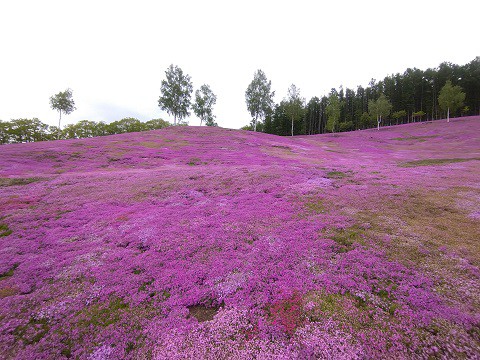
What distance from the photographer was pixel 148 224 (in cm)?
1020

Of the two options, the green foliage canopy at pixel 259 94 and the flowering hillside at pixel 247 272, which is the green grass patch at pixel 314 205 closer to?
the flowering hillside at pixel 247 272

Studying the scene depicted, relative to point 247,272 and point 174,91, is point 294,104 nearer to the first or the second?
point 174,91

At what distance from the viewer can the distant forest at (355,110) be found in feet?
235

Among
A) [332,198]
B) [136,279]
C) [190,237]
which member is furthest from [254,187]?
[136,279]

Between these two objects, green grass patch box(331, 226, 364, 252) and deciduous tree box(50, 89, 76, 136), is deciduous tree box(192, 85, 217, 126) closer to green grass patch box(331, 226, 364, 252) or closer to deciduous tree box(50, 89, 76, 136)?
deciduous tree box(50, 89, 76, 136)

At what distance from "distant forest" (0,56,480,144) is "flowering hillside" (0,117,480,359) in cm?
6647

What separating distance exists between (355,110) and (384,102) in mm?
28337

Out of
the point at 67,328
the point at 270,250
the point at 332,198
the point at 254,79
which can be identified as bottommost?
the point at 67,328

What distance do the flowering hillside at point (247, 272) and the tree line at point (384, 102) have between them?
66.7 meters

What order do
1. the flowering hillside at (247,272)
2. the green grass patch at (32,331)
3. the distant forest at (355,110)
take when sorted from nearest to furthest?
1. the flowering hillside at (247,272)
2. the green grass patch at (32,331)
3. the distant forest at (355,110)

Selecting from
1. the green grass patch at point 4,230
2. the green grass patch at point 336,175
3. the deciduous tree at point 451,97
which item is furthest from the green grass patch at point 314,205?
the deciduous tree at point 451,97

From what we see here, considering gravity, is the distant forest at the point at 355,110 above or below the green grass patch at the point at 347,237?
above

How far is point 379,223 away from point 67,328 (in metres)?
10.8

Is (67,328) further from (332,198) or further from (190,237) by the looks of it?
(332,198)
